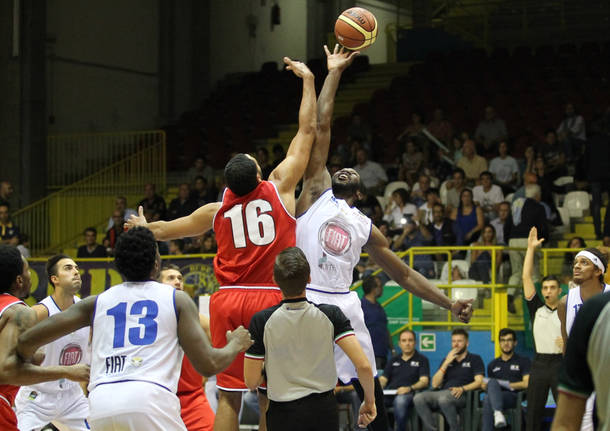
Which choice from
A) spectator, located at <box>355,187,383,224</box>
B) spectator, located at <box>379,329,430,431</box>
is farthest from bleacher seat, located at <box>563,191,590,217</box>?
spectator, located at <box>379,329,430,431</box>

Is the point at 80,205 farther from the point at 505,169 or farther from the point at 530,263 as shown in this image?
the point at 530,263

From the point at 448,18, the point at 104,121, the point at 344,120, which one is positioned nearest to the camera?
the point at 344,120

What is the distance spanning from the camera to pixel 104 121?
21.1 meters

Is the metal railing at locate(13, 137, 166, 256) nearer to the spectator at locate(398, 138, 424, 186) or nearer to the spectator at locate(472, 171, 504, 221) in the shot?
the spectator at locate(398, 138, 424, 186)

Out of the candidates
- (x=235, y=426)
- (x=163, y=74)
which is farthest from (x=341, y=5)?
(x=235, y=426)

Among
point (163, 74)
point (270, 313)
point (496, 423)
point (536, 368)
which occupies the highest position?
point (163, 74)

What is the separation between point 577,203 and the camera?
14445mm

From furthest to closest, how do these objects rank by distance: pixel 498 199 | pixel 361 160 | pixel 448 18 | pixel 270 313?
pixel 448 18, pixel 361 160, pixel 498 199, pixel 270 313

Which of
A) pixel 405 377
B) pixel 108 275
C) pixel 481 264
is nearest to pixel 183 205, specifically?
pixel 108 275

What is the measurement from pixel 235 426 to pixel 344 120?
13847mm

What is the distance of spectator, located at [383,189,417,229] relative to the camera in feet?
46.6

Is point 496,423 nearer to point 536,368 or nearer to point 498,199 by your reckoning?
point 536,368

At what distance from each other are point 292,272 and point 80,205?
14.5 metres

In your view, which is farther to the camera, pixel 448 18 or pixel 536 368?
pixel 448 18
